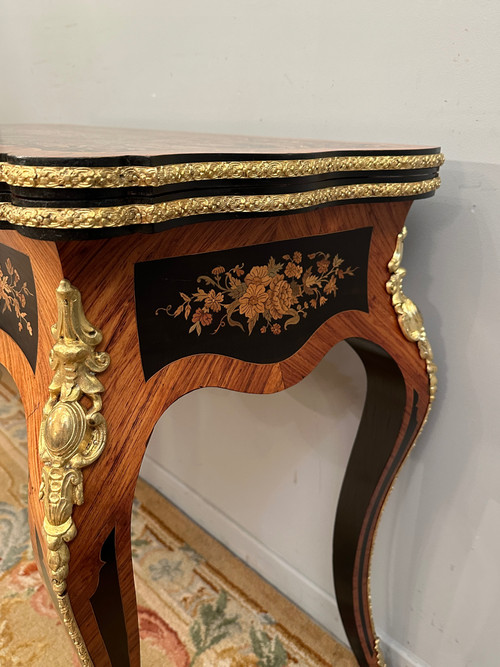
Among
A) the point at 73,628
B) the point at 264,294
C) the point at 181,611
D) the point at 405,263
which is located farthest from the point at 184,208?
the point at 181,611

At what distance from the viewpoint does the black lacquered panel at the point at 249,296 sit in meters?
0.40

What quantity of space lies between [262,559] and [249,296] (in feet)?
2.46

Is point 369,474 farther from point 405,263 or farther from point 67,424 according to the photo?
point 67,424

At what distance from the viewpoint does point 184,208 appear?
13.7 inches

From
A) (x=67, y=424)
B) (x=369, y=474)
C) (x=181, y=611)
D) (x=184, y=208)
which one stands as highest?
(x=184, y=208)

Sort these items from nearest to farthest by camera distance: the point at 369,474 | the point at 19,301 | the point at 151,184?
the point at 151,184
the point at 19,301
the point at 369,474

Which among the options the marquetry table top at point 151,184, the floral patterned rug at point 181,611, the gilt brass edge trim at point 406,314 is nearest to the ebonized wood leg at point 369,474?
the gilt brass edge trim at point 406,314

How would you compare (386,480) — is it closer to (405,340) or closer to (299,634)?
(405,340)

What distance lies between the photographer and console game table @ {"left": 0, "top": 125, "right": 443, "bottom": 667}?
0.32 metres

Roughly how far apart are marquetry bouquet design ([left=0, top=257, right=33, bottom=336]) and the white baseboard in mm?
729

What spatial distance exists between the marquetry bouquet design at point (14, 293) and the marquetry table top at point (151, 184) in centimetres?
7

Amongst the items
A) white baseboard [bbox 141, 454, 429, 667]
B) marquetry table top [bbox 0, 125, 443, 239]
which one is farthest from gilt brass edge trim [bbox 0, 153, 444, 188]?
white baseboard [bbox 141, 454, 429, 667]

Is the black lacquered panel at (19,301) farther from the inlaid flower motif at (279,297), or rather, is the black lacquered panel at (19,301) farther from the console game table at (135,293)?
the inlaid flower motif at (279,297)

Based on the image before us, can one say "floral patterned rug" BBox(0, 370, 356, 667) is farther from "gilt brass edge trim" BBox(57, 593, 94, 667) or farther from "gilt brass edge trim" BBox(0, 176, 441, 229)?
"gilt brass edge trim" BBox(0, 176, 441, 229)
